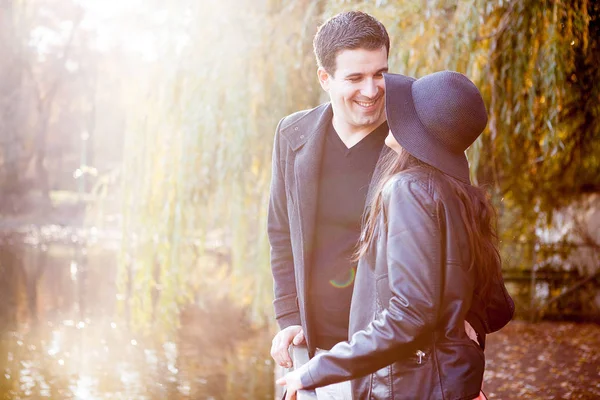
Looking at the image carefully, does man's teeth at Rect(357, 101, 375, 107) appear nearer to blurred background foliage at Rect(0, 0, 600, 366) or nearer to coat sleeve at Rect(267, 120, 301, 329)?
coat sleeve at Rect(267, 120, 301, 329)

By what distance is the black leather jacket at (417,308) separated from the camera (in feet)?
4.63

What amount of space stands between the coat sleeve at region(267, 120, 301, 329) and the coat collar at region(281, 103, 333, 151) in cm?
5

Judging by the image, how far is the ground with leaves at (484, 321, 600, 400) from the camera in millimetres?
6512

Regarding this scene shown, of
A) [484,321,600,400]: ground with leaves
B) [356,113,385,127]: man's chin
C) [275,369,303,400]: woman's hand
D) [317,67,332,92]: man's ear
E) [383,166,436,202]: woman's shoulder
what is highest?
[317,67,332,92]: man's ear

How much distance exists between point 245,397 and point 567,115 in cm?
334

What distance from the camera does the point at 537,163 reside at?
21.6 feet

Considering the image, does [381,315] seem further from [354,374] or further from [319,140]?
[319,140]

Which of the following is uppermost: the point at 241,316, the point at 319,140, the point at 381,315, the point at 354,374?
the point at 319,140

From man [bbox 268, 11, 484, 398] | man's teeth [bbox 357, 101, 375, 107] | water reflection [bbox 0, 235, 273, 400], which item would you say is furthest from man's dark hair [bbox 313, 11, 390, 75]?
Result: water reflection [bbox 0, 235, 273, 400]

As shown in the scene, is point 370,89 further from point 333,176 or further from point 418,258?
point 418,258

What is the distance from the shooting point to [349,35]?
74.7 inches

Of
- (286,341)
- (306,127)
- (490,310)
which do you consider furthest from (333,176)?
(490,310)

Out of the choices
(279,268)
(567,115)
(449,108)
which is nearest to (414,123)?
(449,108)

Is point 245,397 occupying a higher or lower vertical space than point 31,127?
lower
